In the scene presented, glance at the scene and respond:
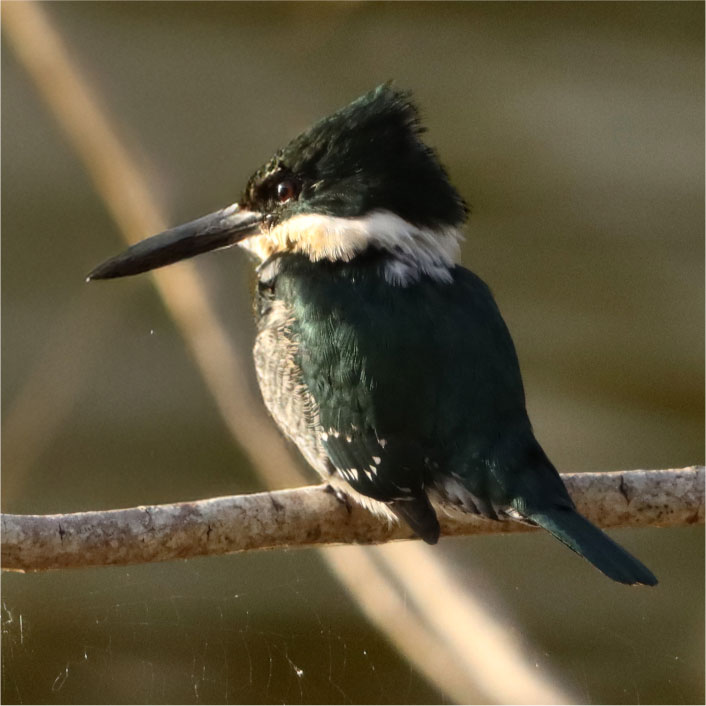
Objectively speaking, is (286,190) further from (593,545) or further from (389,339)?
(593,545)

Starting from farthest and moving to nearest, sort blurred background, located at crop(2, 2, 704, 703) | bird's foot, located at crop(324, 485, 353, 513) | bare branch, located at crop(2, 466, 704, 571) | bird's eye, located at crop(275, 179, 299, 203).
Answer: blurred background, located at crop(2, 2, 704, 703) < bird's eye, located at crop(275, 179, 299, 203) < bird's foot, located at crop(324, 485, 353, 513) < bare branch, located at crop(2, 466, 704, 571)

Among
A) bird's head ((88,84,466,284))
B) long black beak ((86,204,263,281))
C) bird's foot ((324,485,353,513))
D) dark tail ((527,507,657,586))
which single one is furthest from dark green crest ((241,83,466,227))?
dark tail ((527,507,657,586))

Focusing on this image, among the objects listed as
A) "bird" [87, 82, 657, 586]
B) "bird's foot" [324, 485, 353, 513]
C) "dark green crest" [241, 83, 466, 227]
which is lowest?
"bird's foot" [324, 485, 353, 513]

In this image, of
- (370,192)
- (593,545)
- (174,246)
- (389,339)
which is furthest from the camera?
(174,246)

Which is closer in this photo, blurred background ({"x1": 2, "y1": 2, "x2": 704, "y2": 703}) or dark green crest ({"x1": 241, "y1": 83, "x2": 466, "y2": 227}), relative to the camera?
dark green crest ({"x1": 241, "y1": 83, "x2": 466, "y2": 227})

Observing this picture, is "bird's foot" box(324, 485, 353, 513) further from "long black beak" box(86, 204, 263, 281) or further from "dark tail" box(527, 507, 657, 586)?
"long black beak" box(86, 204, 263, 281)

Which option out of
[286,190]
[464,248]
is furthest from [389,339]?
[464,248]
